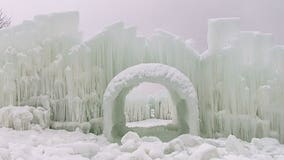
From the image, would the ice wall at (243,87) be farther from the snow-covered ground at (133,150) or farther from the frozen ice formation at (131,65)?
the snow-covered ground at (133,150)

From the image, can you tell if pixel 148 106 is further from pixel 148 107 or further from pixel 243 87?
pixel 243 87

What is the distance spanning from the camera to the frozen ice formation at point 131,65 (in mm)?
11641

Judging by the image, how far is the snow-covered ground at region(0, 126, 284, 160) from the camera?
7578 mm

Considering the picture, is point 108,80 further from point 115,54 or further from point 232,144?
point 232,144

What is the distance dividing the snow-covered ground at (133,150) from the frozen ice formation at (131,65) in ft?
4.82

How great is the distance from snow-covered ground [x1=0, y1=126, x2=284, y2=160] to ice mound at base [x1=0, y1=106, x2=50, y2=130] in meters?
0.81

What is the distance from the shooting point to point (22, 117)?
1142cm

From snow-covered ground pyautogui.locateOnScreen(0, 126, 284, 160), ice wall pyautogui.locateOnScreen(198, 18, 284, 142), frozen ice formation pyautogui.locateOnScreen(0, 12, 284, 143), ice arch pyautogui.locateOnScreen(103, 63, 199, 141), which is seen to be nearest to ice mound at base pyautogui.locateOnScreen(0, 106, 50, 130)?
frozen ice formation pyautogui.locateOnScreen(0, 12, 284, 143)

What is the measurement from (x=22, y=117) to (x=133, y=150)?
14.2 feet

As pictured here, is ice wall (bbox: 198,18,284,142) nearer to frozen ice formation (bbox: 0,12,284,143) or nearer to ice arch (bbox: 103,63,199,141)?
frozen ice formation (bbox: 0,12,284,143)

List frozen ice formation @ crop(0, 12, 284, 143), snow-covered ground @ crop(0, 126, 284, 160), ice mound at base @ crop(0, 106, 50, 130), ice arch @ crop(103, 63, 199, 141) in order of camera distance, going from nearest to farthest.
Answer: snow-covered ground @ crop(0, 126, 284, 160) < ice arch @ crop(103, 63, 199, 141) < ice mound at base @ crop(0, 106, 50, 130) < frozen ice formation @ crop(0, 12, 284, 143)

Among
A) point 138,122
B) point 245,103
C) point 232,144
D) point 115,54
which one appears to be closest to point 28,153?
point 232,144

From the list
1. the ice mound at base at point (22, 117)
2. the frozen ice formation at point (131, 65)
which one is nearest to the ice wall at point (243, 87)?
the frozen ice formation at point (131, 65)

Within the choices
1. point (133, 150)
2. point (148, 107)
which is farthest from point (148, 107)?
point (133, 150)
